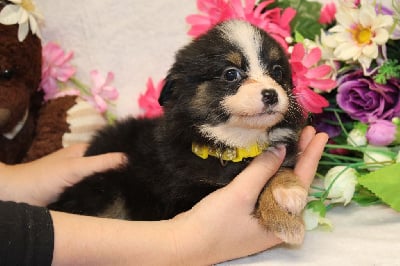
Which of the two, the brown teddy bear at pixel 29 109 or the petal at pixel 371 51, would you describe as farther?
the brown teddy bear at pixel 29 109

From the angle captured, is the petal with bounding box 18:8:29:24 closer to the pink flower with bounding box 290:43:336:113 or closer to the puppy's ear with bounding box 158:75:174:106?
the puppy's ear with bounding box 158:75:174:106

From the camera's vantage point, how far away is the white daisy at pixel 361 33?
2.22 metres

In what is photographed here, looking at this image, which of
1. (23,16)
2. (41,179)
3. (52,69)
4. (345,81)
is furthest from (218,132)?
(52,69)

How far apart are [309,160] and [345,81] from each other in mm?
542

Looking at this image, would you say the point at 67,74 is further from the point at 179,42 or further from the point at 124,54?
the point at 179,42

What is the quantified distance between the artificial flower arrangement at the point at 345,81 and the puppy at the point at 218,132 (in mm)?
216

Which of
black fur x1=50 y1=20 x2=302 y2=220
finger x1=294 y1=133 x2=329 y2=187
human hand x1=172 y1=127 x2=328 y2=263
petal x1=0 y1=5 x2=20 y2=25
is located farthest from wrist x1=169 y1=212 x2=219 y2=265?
petal x1=0 y1=5 x2=20 y2=25

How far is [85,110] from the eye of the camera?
109 inches

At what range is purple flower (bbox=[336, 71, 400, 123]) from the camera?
7.54ft

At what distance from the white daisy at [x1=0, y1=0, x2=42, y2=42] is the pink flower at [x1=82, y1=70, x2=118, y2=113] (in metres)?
0.53

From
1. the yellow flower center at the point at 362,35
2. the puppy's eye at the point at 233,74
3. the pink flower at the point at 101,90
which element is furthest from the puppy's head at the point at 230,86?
the pink flower at the point at 101,90

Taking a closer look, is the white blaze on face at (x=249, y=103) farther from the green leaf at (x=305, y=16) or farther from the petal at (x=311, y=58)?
the green leaf at (x=305, y=16)

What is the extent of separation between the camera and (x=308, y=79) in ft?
7.50

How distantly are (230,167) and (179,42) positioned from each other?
3.99 ft
